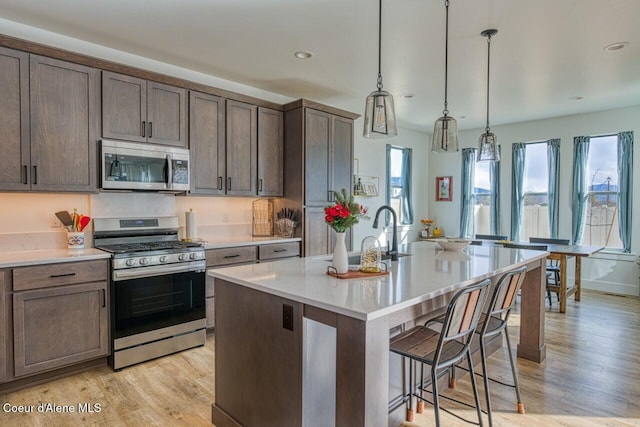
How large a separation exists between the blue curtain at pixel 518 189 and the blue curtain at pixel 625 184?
50.7 inches

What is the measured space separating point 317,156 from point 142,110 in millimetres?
1944

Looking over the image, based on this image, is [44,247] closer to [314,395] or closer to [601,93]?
[314,395]

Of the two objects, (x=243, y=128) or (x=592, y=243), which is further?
(x=592, y=243)

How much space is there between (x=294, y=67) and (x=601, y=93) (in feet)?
12.8

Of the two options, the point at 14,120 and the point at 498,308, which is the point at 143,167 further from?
the point at 498,308

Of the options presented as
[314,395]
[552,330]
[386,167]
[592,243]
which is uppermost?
[386,167]

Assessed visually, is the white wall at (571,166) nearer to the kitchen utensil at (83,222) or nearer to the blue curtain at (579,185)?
the blue curtain at (579,185)

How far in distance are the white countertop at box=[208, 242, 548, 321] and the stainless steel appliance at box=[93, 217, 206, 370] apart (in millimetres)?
1251

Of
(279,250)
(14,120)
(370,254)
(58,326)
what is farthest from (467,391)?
(14,120)

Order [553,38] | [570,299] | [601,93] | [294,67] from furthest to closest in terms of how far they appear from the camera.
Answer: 1. [570,299]
2. [601,93]
3. [294,67]
4. [553,38]

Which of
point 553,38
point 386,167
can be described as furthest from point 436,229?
point 553,38

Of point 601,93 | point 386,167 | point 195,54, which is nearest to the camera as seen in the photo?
point 195,54

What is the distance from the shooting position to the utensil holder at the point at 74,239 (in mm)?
3209

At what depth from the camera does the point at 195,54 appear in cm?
357
